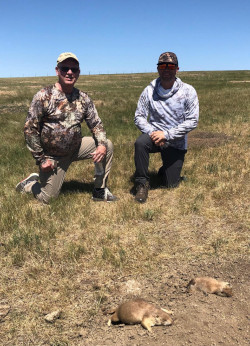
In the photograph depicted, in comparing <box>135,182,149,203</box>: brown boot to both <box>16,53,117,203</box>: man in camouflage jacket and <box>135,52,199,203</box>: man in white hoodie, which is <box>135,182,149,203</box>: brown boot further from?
<box>16,53,117,203</box>: man in camouflage jacket

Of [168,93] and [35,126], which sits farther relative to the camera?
[168,93]

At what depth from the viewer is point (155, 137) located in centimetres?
498

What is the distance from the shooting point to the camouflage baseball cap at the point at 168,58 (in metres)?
4.77

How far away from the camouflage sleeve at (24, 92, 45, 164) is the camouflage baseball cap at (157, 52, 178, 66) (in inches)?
78.9

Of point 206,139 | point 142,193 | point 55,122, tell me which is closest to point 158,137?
point 142,193

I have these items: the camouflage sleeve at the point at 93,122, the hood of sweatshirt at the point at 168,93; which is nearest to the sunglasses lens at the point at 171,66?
the hood of sweatshirt at the point at 168,93

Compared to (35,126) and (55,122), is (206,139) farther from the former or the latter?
(35,126)

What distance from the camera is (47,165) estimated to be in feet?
15.4

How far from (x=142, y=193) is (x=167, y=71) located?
205cm

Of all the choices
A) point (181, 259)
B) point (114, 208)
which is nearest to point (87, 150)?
point (114, 208)

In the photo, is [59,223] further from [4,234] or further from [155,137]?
[155,137]

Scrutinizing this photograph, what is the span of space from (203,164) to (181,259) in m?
3.76

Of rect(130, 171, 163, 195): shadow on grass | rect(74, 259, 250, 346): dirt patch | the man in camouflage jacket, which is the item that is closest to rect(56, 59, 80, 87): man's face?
the man in camouflage jacket

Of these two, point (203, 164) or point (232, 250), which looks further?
point (203, 164)
